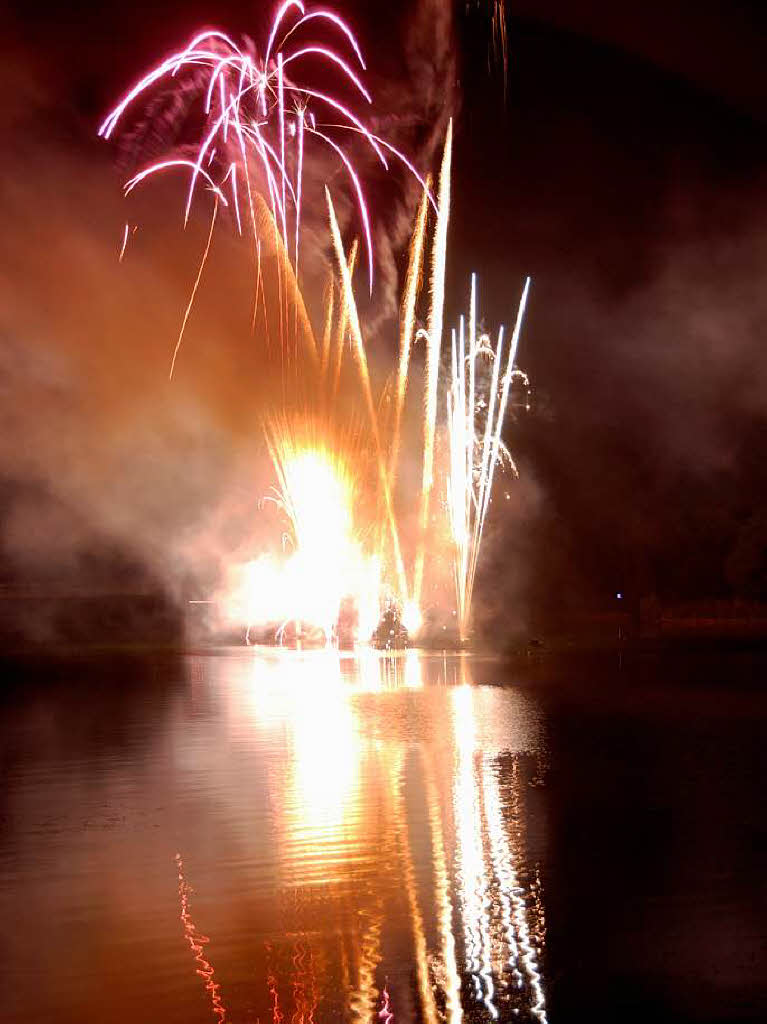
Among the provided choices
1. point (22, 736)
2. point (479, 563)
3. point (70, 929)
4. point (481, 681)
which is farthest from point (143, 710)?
point (479, 563)

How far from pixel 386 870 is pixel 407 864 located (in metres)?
0.21

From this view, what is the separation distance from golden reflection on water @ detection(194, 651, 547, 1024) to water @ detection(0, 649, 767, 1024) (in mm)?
25

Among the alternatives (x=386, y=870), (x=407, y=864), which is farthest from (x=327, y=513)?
(x=386, y=870)

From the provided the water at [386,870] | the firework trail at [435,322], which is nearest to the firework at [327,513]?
the firework trail at [435,322]

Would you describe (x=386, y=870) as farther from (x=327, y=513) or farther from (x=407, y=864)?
(x=327, y=513)

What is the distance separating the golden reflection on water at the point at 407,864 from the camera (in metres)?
5.63

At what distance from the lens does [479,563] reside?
5294cm

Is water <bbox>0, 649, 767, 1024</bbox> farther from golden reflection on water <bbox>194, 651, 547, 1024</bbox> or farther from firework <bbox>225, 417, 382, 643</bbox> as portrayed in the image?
firework <bbox>225, 417, 382, 643</bbox>

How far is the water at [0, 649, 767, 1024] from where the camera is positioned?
5641 mm

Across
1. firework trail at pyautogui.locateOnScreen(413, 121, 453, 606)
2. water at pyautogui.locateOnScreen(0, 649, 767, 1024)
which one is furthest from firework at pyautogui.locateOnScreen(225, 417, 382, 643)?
water at pyautogui.locateOnScreen(0, 649, 767, 1024)

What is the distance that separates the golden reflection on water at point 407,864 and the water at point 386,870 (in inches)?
1.0

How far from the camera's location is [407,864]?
8180 millimetres

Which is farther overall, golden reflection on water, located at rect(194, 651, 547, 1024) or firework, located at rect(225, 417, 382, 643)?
firework, located at rect(225, 417, 382, 643)

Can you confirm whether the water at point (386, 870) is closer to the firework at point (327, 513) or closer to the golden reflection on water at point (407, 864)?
the golden reflection on water at point (407, 864)
